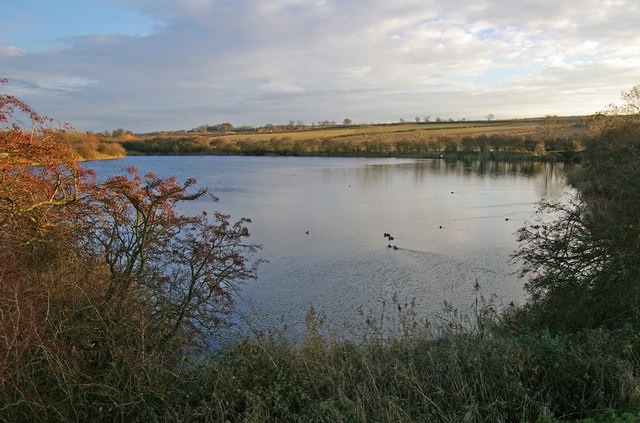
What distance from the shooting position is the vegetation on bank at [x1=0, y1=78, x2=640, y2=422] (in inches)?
196

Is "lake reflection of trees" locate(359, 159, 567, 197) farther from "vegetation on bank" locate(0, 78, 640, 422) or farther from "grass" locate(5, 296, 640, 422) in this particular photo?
"grass" locate(5, 296, 640, 422)

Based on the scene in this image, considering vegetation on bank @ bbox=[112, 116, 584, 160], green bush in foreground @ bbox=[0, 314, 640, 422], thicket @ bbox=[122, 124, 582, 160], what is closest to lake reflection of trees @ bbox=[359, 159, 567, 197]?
thicket @ bbox=[122, 124, 582, 160]

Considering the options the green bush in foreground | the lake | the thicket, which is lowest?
the lake

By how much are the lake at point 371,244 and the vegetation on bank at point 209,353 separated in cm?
241

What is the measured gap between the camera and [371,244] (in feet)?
56.1

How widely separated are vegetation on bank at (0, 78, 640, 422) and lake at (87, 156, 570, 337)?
7.89 feet

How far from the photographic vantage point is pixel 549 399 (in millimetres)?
5281

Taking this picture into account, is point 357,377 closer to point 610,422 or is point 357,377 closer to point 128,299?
point 610,422

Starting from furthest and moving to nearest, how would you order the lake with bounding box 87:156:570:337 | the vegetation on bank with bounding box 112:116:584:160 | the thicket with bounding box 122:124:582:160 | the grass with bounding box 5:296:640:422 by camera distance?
1. the vegetation on bank with bounding box 112:116:584:160
2. the thicket with bounding box 122:124:582:160
3. the lake with bounding box 87:156:570:337
4. the grass with bounding box 5:296:640:422

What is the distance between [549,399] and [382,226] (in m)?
15.4

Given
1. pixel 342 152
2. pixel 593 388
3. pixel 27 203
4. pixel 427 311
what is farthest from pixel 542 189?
pixel 342 152

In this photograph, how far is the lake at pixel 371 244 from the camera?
11023mm

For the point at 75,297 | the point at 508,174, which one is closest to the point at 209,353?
the point at 75,297

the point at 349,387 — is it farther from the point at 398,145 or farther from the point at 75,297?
the point at 398,145
